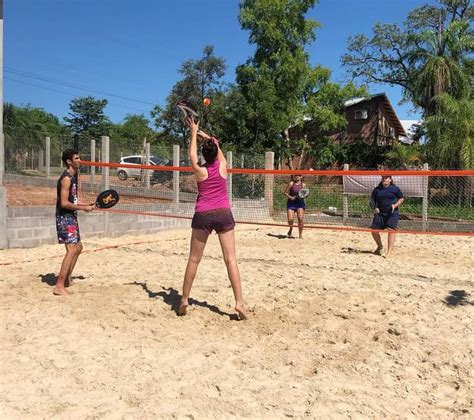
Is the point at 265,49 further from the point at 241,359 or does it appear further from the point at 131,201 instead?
the point at 241,359

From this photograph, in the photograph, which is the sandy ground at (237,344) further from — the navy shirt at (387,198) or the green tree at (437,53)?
the green tree at (437,53)

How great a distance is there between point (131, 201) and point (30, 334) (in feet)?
27.6

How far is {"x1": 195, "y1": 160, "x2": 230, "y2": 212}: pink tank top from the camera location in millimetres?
4902

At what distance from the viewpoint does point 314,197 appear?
14.6 meters

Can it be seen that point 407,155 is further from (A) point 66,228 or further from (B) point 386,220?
(A) point 66,228

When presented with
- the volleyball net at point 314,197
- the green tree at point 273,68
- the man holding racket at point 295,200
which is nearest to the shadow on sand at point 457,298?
the man holding racket at point 295,200

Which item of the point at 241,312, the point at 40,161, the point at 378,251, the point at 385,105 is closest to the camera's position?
the point at 241,312

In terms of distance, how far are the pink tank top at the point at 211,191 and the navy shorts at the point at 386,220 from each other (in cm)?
514

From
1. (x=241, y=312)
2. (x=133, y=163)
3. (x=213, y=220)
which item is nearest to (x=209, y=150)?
(x=213, y=220)

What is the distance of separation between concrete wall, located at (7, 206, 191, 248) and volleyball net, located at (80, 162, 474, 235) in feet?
1.18

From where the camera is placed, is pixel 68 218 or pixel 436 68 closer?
pixel 68 218

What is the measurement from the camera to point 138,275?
710 cm

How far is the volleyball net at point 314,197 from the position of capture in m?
12.7

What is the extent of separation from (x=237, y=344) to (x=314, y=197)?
1043cm
